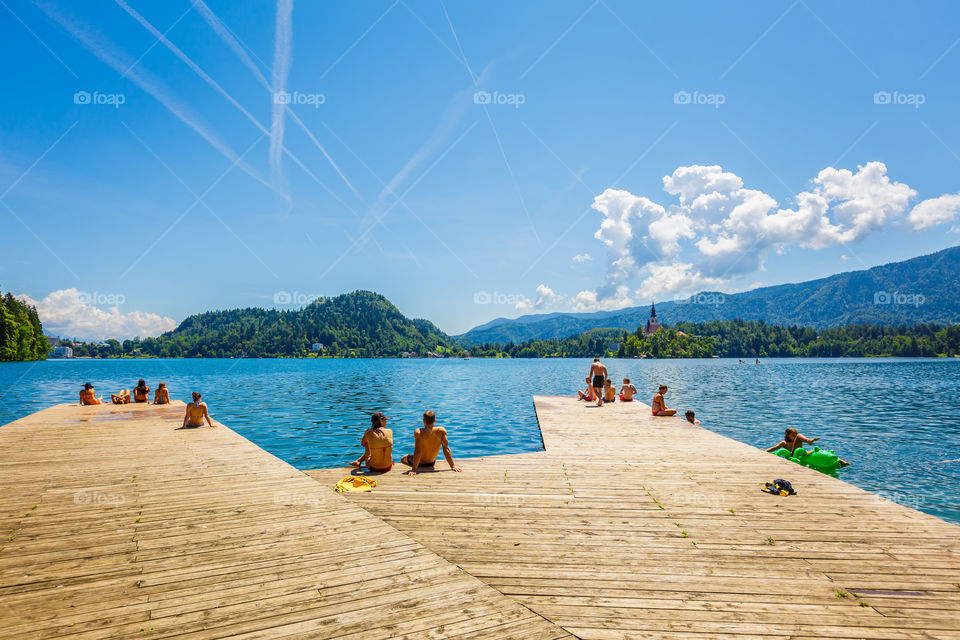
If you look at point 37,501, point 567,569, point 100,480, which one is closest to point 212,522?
point 37,501

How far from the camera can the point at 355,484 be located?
9.42 m

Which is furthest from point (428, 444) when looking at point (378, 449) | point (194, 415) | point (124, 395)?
point (124, 395)

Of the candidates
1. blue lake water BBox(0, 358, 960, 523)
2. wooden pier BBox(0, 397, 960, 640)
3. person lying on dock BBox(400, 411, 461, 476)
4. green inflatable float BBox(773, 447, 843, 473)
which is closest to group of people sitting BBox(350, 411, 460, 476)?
person lying on dock BBox(400, 411, 461, 476)

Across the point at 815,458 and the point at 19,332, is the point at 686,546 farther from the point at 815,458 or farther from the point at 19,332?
A: the point at 19,332

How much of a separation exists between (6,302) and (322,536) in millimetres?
138361

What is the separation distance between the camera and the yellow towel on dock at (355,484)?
9188 mm

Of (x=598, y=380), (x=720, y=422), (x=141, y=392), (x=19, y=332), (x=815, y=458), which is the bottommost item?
(x=720, y=422)

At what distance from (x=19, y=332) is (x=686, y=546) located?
14451 cm

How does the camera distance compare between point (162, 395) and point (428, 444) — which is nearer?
point (428, 444)

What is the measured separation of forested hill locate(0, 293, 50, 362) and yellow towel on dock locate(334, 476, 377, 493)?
427 feet

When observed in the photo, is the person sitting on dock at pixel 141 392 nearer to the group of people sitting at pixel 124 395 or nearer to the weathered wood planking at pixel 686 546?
the group of people sitting at pixel 124 395

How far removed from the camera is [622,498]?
340 inches

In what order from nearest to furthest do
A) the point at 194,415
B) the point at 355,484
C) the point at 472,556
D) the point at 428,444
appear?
the point at 472,556, the point at 355,484, the point at 428,444, the point at 194,415

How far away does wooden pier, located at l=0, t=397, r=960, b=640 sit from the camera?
15.0 feet
